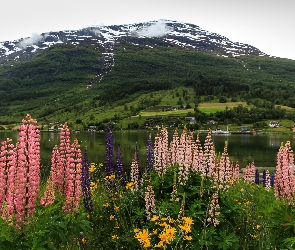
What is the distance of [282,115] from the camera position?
19175cm

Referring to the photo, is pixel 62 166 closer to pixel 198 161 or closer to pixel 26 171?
pixel 26 171

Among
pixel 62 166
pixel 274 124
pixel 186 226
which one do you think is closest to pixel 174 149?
pixel 62 166

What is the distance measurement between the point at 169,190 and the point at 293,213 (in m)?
3.12

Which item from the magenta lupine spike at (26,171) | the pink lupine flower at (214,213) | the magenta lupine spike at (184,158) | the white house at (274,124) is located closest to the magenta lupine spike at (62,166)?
the magenta lupine spike at (26,171)

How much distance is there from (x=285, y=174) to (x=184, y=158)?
442 cm

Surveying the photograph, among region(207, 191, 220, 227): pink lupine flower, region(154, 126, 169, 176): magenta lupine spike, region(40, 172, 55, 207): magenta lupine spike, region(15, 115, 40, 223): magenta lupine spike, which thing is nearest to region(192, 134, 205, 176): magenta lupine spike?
region(154, 126, 169, 176): magenta lupine spike

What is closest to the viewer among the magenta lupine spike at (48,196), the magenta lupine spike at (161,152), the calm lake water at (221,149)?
the magenta lupine spike at (48,196)

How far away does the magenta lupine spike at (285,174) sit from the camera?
39.5 ft

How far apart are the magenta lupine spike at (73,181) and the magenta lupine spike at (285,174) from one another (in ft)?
24.4

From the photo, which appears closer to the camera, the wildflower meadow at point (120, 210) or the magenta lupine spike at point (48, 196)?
the wildflower meadow at point (120, 210)

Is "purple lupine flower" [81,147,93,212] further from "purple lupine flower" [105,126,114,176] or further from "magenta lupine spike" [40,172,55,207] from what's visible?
"purple lupine flower" [105,126,114,176]

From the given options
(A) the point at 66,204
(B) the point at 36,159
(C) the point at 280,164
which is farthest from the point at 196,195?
(C) the point at 280,164

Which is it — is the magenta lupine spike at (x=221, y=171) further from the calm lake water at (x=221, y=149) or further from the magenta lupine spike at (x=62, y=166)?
the calm lake water at (x=221, y=149)

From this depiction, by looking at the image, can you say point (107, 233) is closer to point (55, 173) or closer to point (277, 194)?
point (55, 173)
